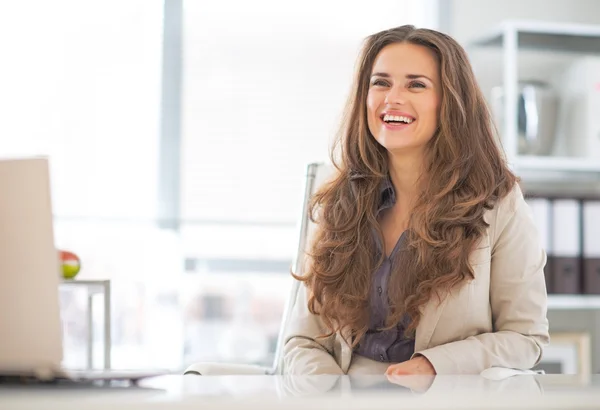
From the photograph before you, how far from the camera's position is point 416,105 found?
191 cm

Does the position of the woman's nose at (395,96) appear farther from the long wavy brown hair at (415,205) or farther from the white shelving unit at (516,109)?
the white shelving unit at (516,109)

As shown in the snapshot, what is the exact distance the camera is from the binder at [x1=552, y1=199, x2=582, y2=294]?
9.39ft

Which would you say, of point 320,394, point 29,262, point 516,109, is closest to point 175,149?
point 516,109

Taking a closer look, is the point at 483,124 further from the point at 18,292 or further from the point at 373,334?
the point at 18,292

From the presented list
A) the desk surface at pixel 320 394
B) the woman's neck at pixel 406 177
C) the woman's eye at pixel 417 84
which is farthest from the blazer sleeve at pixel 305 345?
the desk surface at pixel 320 394

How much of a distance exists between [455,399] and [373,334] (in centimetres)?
96

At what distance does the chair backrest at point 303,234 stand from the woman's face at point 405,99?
28cm

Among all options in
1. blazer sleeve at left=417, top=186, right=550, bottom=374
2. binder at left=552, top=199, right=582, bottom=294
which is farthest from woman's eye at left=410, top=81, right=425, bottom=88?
binder at left=552, top=199, right=582, bottom=294

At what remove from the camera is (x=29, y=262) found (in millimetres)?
1049

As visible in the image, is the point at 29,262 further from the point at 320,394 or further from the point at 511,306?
the point at 511,306

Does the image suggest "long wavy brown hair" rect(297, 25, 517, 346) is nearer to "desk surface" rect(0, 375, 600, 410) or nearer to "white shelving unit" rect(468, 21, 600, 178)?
"desk surface" rect(0, 375, 600, 410)

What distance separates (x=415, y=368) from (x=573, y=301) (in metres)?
1.39

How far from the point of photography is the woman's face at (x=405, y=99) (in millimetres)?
1906

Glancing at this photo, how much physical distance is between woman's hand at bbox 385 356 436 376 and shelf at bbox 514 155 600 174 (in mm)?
1363
